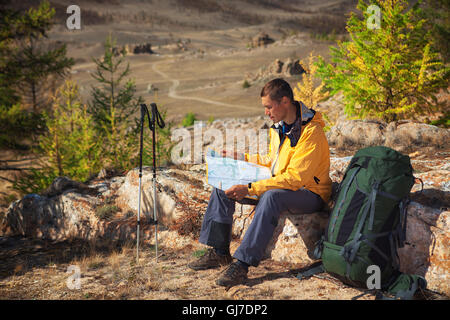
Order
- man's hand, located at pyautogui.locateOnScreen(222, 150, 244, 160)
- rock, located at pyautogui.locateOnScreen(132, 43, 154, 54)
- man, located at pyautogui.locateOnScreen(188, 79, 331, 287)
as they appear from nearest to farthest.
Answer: man, located at pyautogui.locateOnScreen(188, 79, 331, 287) → man's hand, located at pyautogui.locateOnScreen(222, 150, 244, 160) → rock, located at pyautogui.locateOnScreen(132, 43, 154, 54)

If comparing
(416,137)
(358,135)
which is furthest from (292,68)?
(416,137)

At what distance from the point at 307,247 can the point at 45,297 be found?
8.20ft

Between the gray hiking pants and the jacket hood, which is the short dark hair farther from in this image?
the gray hiking pants

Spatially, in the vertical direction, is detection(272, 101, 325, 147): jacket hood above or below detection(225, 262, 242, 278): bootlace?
above

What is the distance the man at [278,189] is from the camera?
10.4 ft

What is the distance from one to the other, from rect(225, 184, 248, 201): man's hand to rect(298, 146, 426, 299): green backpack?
82cm

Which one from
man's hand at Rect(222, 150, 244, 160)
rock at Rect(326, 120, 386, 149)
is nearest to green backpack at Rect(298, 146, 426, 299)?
man's hand at Rect(222, 150, 244, 160)

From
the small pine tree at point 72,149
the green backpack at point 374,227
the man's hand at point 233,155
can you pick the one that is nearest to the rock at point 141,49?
the small pine tree at point 72,149

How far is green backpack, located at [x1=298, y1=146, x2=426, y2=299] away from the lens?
9.39 ft

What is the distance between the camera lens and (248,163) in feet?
12.1

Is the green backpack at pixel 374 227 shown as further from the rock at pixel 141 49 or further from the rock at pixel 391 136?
the rock at pixel 141 49

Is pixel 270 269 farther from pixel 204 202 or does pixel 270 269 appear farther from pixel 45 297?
pixel 45 297

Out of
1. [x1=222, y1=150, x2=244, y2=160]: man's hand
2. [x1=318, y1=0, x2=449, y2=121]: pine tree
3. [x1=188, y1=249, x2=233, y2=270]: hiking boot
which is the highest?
[x1=318, y1=0, x2=449, y2=121]: pine tree

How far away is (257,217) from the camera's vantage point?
321 centimetres
